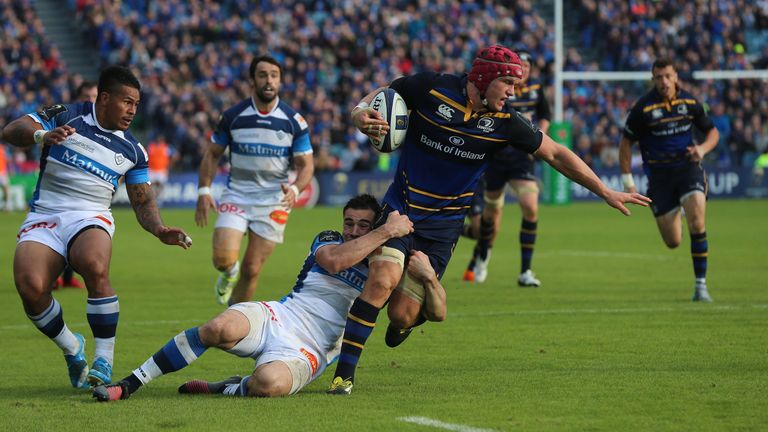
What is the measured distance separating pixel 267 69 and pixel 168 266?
7.24 meters

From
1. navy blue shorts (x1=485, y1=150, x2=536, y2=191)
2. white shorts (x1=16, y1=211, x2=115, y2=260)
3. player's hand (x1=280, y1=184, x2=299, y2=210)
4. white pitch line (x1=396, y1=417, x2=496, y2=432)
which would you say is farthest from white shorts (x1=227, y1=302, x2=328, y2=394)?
navy blue shorts (x1=485, y1=150, x2=536, y2=191)

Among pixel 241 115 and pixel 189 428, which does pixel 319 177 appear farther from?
pixel 189 428

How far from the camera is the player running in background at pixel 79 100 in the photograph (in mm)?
13695

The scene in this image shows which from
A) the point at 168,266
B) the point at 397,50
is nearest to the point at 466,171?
the point at 168,266

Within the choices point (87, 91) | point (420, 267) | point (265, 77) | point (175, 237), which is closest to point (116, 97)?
point (175, 237)

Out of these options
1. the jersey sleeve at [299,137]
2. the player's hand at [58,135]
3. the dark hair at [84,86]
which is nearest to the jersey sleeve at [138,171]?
the player's hand at [58,135]

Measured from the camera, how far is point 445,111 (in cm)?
817

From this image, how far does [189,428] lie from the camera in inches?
256

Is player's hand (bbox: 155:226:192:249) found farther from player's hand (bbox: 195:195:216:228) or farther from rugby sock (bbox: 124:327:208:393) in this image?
player's hand (bbox: 195:195:216:228)

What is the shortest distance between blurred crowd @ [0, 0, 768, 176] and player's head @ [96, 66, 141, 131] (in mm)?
26695

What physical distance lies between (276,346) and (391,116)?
5.69ft

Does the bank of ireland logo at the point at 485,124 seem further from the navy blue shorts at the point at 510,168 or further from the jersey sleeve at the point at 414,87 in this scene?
the navy blue shorts at the point at 510,168

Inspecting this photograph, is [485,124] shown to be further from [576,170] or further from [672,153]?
[672,153]

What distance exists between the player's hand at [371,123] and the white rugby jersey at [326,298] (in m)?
0.76
